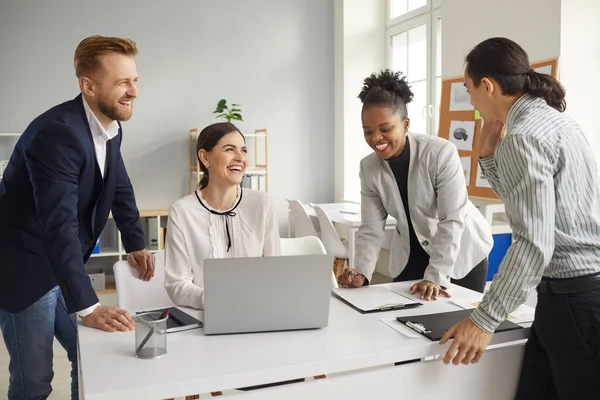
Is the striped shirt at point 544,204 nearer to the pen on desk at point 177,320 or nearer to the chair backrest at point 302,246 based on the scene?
the pen on desk at point 177,320

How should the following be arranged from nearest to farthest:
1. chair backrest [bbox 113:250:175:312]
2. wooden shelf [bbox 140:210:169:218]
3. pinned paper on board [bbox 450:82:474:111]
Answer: chair backrest [bbox 113:250:175:312] → pinned paper on board [bbox 450:82:474:111] → wooden shelf [bbox 140:210:169:218]

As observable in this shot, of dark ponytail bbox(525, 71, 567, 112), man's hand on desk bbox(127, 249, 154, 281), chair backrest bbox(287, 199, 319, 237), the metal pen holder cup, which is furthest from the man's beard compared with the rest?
chair backrest bbox(287, 199, 319, 237)

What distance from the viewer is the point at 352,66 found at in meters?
5.95

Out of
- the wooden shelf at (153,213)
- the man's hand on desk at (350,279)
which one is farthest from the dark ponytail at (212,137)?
the wooden shelf at (153,213)

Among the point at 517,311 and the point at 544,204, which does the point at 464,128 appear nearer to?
the point at 517,311

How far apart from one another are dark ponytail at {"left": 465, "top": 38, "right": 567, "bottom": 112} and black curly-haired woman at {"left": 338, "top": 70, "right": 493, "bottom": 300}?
1.89 ft

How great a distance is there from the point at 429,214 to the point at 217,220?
76cm

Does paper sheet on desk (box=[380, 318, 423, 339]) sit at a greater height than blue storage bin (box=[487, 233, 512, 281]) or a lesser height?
greater

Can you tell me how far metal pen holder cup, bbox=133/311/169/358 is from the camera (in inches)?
51.2

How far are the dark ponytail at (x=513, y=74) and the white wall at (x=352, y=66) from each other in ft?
15.0

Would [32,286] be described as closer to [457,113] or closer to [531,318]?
[531,318]

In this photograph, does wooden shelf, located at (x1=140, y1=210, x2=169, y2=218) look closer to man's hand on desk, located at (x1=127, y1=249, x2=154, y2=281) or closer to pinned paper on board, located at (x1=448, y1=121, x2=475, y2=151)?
pinned paper on board, located at (x1=448, y1=121, x2=475, y2=151)

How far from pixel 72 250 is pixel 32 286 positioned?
0.34 metres

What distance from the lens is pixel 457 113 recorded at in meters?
4.30
